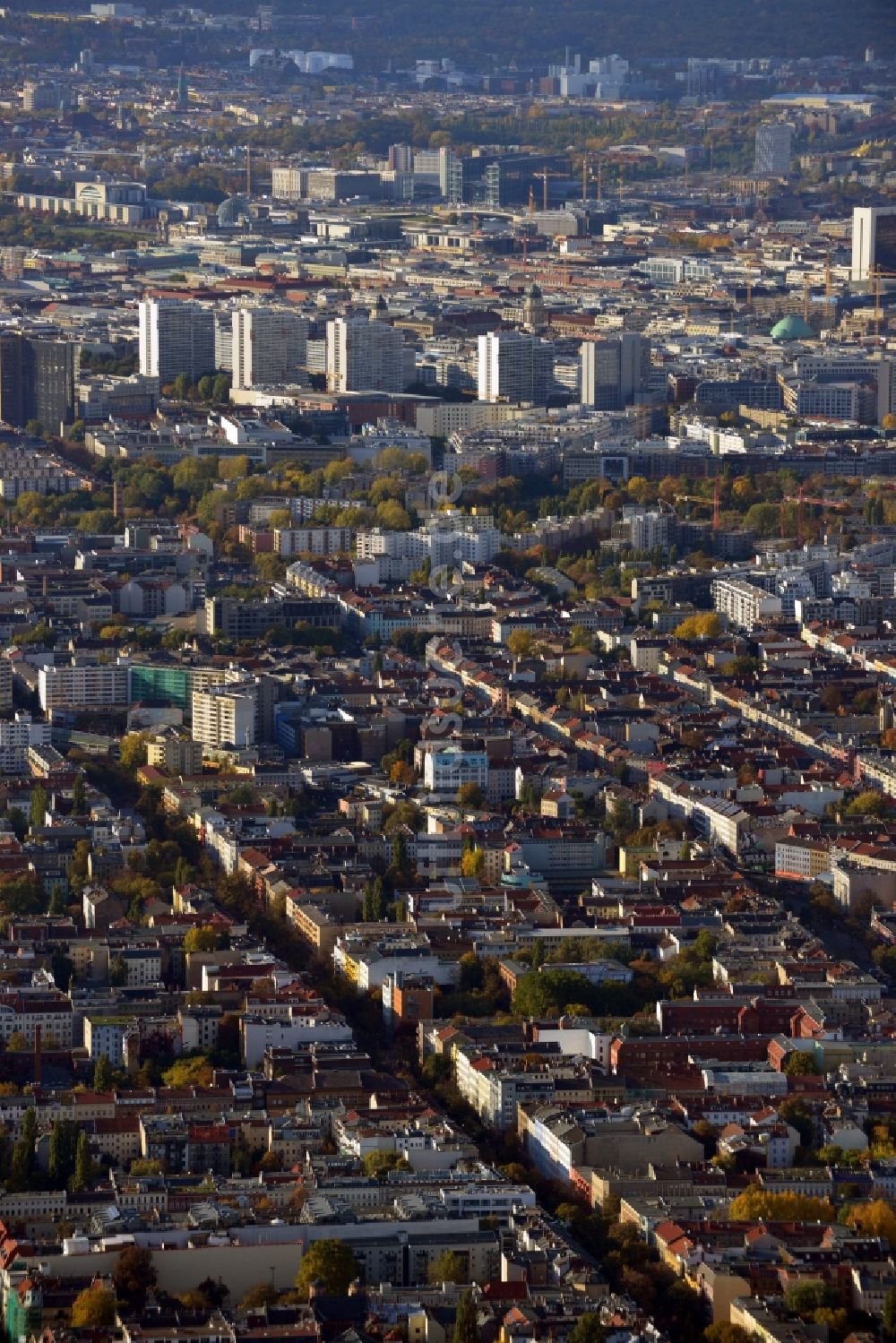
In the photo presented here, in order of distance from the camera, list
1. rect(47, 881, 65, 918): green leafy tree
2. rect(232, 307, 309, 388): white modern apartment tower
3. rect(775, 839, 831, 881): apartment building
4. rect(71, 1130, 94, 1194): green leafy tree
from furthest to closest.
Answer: rect(232, 307, 309, 388): white modern apartment tower → rect(775, 839, 831, 881): apartment building → rect(47, 881, 65, 918): green leafy tree → rect(71, 1130, 94, 1194): green leafy tree

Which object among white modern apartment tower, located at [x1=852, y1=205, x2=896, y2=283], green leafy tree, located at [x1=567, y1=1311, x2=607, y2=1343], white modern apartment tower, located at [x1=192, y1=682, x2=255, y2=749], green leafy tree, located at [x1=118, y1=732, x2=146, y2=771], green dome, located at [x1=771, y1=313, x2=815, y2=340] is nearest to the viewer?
green leafy tree, located at [x1=567, y1=1311, x2=607, y2=1343]

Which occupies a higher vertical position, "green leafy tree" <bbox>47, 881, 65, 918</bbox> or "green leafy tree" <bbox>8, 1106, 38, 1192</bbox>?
"green leafy tree" <bbox>8, 1106, 38, 1192</bbox>

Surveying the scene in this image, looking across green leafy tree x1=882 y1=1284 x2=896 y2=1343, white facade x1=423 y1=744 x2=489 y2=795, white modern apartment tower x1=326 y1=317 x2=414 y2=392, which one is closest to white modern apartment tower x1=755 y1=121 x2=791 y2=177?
white modern apartment tower x1=326 y1=317 x2=414 y2=392

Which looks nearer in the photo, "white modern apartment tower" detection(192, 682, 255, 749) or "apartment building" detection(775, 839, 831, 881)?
"apartment building" detection(775, 839, 831, 881)

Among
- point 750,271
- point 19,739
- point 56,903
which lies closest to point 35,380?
point 19,739

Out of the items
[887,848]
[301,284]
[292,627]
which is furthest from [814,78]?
[887,848]

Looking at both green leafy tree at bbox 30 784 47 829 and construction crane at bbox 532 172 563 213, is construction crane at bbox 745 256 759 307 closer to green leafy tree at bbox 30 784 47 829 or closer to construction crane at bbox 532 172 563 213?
construction crane at bbox 532 172 563 213

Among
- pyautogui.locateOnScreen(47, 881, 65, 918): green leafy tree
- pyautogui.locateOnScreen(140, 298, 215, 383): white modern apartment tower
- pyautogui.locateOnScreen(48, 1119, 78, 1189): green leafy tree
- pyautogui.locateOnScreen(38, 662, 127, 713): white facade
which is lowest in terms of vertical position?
pyautogui.locateOnScreen(140, 298, 215, 383): white modern apartment tower
